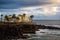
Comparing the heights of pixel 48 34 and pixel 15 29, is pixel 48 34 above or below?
below

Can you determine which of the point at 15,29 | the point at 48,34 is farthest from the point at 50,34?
the point at 15,29

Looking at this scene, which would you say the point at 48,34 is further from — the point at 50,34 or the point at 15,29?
the point at 15,29

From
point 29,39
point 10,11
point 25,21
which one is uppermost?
point 10,11

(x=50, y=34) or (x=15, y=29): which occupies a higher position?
(x=15, y=29)

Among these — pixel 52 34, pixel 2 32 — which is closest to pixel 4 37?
pixel 2 32

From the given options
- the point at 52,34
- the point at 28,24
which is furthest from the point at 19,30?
the point at 52,34

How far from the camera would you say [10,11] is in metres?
2.57

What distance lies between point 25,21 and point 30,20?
10 centimetres

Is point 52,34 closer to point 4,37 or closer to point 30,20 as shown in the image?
point 30,20

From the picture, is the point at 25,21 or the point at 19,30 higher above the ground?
the point at 25,21

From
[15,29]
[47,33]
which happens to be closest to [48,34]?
[47,33]

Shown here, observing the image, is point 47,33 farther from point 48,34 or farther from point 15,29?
point 15,29

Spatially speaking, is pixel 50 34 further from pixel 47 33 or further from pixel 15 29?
pixel 15 29

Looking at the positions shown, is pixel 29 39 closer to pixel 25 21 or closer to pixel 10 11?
pixel 25 21
